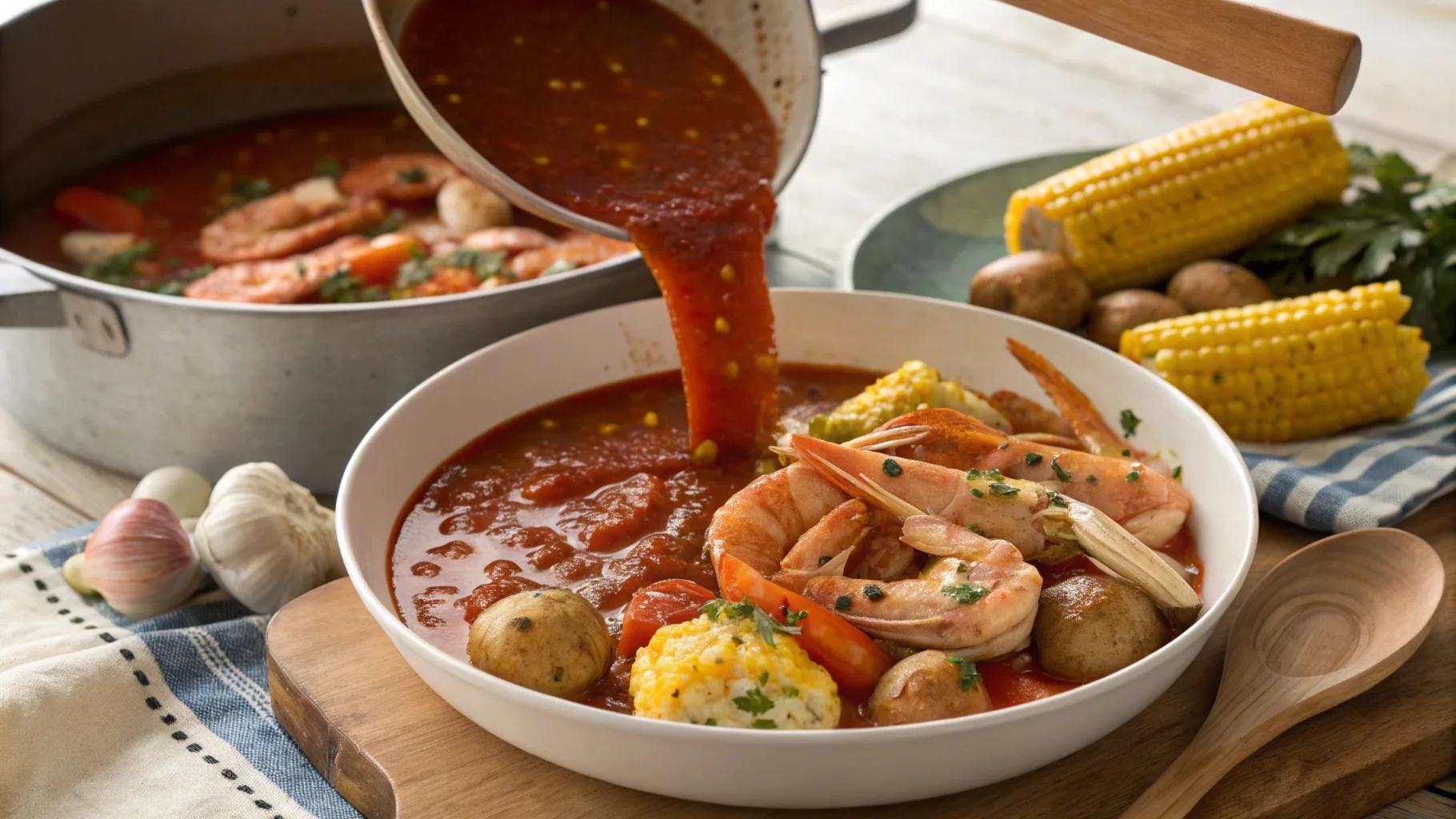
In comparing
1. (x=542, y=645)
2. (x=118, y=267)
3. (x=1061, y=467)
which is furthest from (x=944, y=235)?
(x=118, y=267)

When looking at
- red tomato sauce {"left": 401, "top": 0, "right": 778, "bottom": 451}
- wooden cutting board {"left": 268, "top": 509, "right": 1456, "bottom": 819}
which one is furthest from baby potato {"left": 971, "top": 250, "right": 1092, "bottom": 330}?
wooden cutting board {"left": 268, "top": 509, "right": 1456, "bottom": 819}

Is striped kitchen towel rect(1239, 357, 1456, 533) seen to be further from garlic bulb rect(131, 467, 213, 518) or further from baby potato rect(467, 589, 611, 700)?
garlic bulb rect(131, 467, 213, 518)

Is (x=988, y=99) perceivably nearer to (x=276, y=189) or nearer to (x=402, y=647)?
(x=276, y=189)

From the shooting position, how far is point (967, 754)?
213 centimetres

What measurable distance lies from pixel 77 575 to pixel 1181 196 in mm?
3213

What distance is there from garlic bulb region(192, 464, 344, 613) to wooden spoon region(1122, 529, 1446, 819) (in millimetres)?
1875

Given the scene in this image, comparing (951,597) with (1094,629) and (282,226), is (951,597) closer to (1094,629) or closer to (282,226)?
(1094,629)

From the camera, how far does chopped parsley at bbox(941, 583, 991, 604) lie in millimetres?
2322

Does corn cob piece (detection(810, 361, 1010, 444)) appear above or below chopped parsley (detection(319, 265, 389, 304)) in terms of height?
below

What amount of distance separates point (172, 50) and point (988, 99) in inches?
130

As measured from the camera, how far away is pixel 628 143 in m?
3.19

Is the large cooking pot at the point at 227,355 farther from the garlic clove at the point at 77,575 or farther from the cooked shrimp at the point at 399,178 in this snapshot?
the cooked shrimp at the point at 399,178

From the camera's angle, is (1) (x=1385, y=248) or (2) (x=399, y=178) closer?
(1) (x=1385, y=248)

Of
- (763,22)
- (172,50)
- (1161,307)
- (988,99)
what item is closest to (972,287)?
(1161,307)
